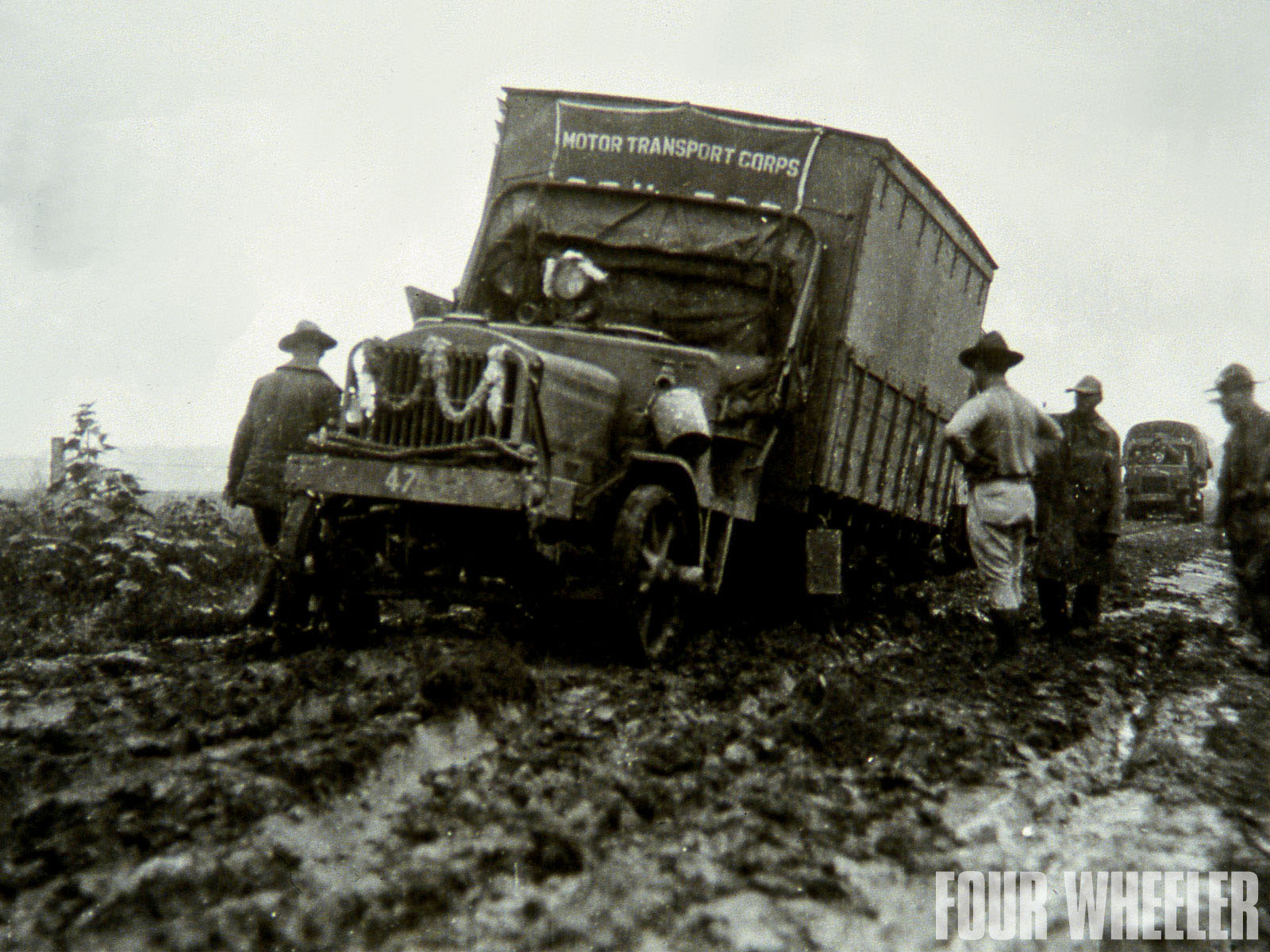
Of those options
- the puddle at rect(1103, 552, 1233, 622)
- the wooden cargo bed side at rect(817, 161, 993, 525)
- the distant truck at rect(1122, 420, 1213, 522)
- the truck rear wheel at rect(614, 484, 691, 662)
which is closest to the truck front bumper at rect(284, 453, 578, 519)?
the truck rear wheel at rect(614, 484, 691, 662)

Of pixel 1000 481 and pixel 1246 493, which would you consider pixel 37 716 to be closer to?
pixel 1000 481

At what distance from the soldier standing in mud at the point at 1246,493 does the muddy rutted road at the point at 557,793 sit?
682mm

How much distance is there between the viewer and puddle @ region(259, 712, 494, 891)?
3.05 meters

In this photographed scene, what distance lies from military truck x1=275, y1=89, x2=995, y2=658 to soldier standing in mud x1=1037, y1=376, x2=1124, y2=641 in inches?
50.3

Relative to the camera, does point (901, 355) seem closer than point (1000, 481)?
No

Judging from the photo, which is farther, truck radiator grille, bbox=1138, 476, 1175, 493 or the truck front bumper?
truck radiator grille, bbox=1138, 476, 1175, 493

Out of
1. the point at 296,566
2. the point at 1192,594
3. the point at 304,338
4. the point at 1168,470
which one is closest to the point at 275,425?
the point at 304,338

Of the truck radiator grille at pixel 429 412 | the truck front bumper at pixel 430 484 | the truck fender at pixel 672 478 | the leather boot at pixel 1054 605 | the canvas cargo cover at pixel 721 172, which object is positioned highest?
the canvas cargo cover at pixel 721 172

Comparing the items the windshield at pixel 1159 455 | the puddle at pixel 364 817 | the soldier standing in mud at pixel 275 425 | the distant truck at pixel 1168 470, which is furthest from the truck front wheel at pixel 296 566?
the windshield at pixel 1159 455

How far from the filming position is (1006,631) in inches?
274

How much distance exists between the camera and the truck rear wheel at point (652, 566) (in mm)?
5645

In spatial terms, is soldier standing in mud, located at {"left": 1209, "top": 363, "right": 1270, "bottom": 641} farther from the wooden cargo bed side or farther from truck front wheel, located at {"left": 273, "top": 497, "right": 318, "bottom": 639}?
truck front wheel, located at {"left": 273, "top": 497, "right": 318, "bottom": 639}

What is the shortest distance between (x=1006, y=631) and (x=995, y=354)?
1.70 metres

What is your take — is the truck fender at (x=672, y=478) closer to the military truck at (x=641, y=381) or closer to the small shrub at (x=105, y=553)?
the military truck at (x=641, y=381)
